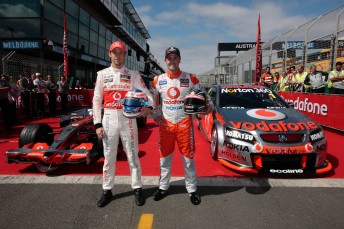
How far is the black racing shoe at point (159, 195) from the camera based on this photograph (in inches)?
118

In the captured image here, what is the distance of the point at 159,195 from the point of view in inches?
119

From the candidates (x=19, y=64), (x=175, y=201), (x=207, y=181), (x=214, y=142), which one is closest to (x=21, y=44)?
(x=19, y=64)

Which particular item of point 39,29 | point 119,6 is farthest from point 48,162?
point 119,6

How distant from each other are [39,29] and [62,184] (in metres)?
13.8

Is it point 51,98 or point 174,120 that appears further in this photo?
point 51,98

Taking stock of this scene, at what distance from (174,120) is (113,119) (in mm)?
704

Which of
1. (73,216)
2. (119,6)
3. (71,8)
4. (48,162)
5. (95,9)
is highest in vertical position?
(119,6)

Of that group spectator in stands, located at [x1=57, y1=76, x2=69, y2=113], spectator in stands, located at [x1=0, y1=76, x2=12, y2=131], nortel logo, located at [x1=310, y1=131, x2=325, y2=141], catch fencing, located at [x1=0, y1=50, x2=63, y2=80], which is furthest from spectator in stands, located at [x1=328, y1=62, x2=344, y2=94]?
catch fencing, located at [x1=0, y1=50, x2=63, y2=80]

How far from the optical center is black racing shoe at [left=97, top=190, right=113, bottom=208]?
2839 millimetres

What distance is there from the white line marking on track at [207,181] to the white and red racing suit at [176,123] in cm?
53

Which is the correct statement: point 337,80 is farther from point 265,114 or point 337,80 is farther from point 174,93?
point 174,93

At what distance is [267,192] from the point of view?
3.18 metres

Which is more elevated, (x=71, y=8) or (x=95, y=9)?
(x=95, y=9)

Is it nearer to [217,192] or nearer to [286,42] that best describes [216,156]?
[217,192]
